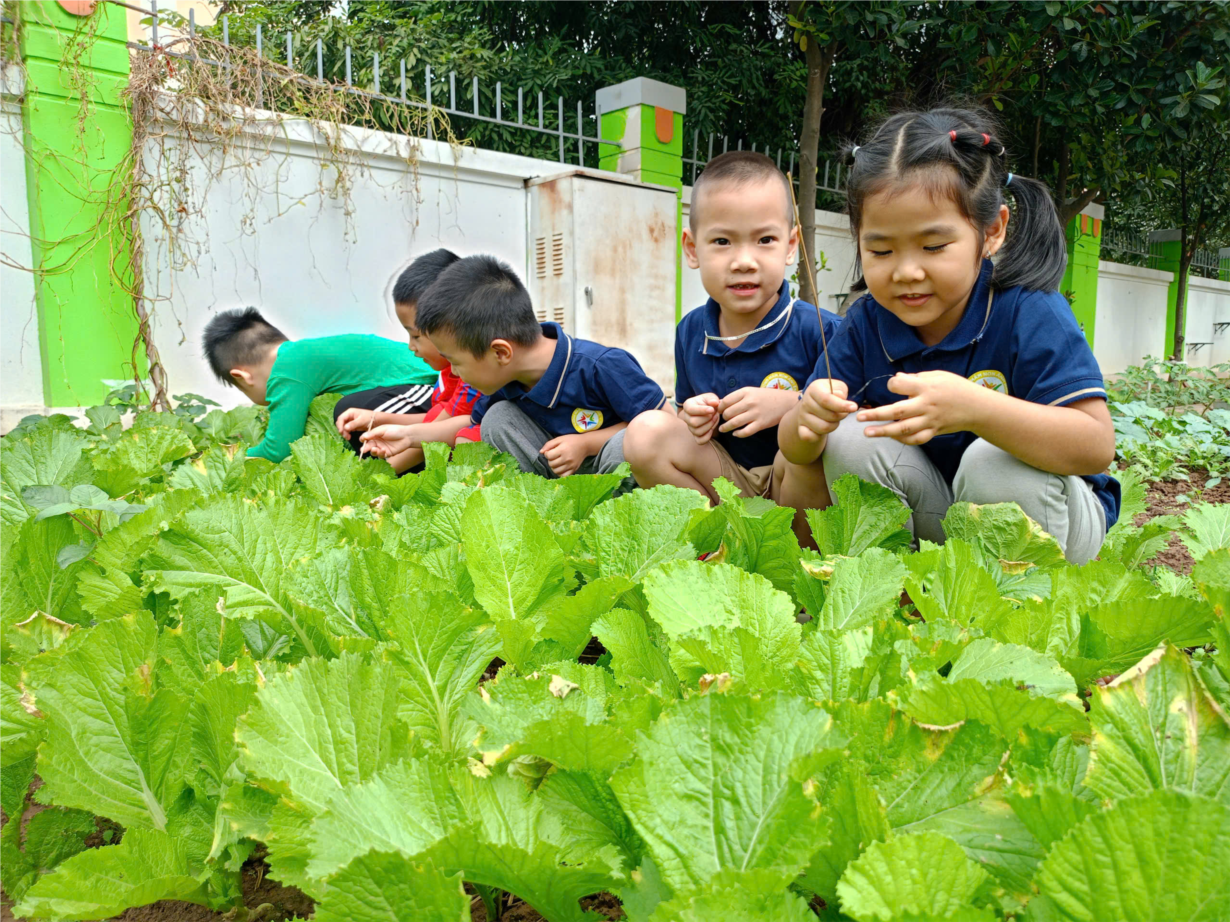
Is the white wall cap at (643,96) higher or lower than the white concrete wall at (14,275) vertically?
higher

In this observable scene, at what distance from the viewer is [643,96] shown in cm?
831

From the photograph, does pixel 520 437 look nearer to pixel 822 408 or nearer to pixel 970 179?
pixel 822 408

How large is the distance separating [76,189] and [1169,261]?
A: 17.4 metres

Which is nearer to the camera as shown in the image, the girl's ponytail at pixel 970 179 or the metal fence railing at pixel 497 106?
the girl's ponytail at pixel 970 179

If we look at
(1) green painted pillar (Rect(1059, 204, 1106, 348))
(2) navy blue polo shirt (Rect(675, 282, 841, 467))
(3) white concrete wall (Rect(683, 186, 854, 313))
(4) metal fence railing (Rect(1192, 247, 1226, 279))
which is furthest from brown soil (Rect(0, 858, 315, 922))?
(4) metal fence railing (Rect(1192, 247, 1226, 279))

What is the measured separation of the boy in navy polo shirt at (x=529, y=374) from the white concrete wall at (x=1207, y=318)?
1701cm

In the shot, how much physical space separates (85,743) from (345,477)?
1143 mm

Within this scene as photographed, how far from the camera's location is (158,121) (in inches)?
228

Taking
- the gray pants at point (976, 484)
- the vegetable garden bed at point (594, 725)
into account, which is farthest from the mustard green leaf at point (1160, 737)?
the gray pants at point (976, 484)

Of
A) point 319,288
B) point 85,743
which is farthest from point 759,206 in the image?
point 319,288

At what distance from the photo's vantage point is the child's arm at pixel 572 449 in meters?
2.58

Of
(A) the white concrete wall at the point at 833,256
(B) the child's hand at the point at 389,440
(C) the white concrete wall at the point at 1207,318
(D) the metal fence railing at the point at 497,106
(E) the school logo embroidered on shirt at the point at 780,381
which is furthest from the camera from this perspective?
(C) the white concrete wall at the point at 1207,318

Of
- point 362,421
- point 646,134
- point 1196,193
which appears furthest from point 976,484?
point 1196,193

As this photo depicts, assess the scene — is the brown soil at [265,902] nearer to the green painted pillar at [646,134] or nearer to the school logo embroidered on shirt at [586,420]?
the school logo embroidered on shirt at [586,420]
